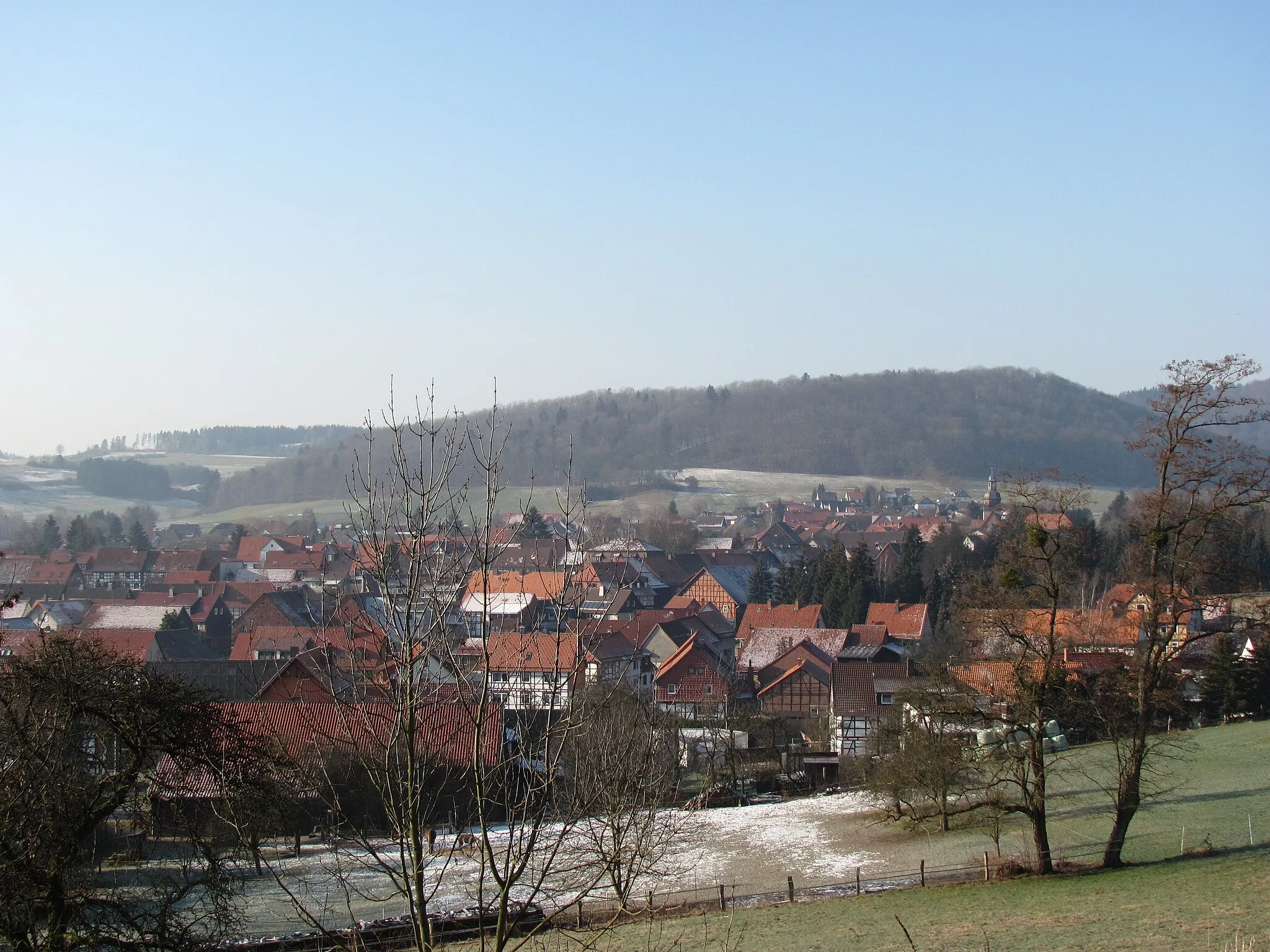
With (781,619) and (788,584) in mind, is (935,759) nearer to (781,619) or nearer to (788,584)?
(781,619)

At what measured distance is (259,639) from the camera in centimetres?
5044

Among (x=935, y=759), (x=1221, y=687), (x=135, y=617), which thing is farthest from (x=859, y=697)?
(x=135, y=617)

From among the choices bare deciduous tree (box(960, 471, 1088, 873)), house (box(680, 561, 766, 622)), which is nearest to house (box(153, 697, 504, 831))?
bare deciduous tree (box(960, 471, 1088, 873))

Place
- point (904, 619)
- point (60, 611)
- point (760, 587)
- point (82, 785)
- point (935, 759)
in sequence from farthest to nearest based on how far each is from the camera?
point (760, 587) → point (60, 611) → point (904, 619) → point (935, 759) → point (82, 785)

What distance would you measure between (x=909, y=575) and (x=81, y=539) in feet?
222

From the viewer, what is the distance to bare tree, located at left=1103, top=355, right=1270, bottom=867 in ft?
49.9

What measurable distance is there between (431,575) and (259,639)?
4764 cm

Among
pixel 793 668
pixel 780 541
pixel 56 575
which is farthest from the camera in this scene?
pixel 780 541

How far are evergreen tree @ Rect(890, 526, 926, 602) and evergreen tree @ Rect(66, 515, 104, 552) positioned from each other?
212ft

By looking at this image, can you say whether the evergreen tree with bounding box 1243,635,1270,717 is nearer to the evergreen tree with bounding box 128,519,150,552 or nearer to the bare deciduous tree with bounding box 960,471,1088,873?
the bare deciduous tree with bounding box 960,471,1088,873

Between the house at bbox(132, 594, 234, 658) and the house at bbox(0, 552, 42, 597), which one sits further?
the house at bbox(0, 552, 42, 597)

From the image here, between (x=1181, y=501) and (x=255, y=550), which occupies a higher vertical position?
(x=1181, y=501)

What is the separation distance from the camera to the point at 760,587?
67.3 m

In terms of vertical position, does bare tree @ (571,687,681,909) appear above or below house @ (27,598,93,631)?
above
